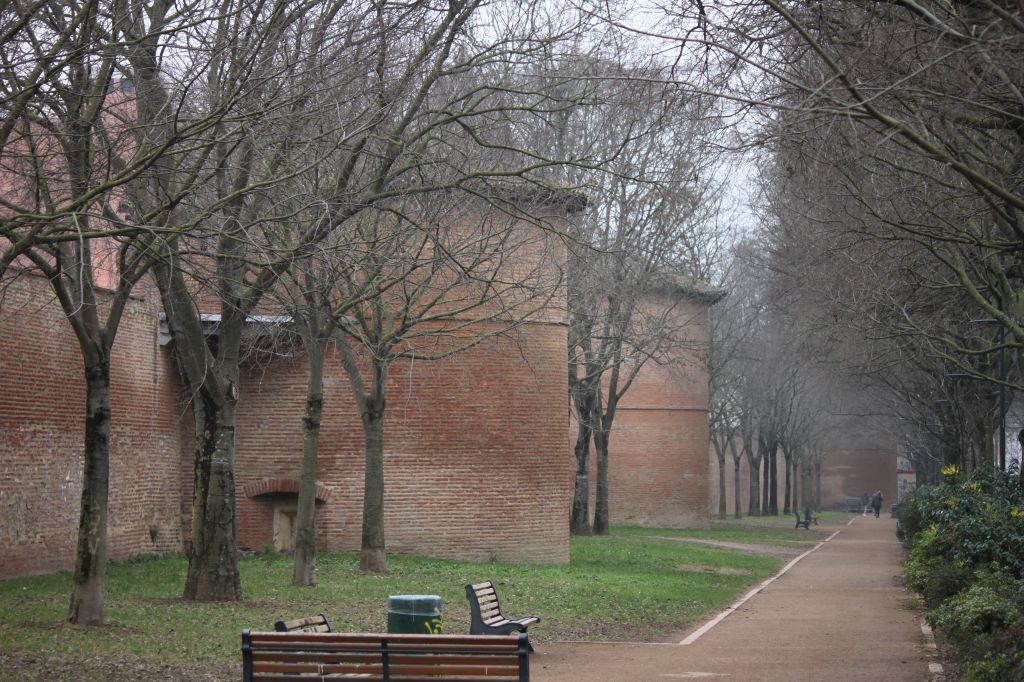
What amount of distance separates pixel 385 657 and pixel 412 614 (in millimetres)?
3102

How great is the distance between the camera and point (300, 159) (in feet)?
39.5

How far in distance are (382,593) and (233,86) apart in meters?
9.66

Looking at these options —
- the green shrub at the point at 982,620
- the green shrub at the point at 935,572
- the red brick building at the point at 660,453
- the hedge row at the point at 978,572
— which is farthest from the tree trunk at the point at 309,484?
the red brick building at the point at 660,453

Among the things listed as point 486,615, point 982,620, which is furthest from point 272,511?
point 982,620

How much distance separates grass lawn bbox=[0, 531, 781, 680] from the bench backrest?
1.25 metres

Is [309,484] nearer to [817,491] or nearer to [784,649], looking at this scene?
[784,649]

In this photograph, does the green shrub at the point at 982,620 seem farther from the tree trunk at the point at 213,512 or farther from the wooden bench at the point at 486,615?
the tree trunk at the point at 213,512

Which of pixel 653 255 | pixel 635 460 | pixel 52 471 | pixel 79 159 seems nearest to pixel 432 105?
pixel 79 159

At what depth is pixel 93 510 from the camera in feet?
42.4

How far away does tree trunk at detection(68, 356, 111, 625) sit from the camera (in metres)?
12.8

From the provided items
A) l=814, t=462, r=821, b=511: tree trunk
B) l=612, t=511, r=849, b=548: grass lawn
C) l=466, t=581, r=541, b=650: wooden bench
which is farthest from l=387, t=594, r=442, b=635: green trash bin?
l=814, t=462, r=821, b=511: tree trunk

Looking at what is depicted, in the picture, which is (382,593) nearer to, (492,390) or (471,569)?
(471,569)

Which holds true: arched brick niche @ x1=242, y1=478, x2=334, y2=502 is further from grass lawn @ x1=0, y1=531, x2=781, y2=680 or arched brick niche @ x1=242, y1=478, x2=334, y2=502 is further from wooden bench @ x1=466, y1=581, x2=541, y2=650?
wooden bench @ x1=466, y1=581, x2=541, y2=650

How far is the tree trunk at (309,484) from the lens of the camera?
59.2ft
